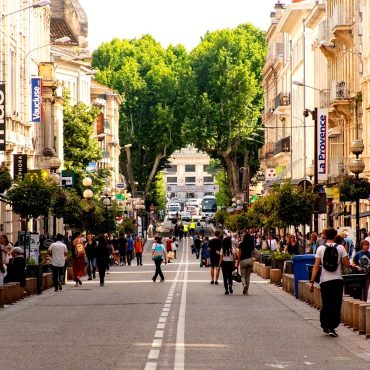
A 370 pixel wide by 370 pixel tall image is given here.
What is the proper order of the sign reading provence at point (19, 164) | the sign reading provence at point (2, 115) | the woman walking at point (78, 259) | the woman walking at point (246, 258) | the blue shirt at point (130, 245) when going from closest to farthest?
the woman walking at point (246, 258) → the sign reading provence at point (2, 115) → the woman walking at point (78, 259) → the sign reading provence at point (19, 164) → the blue shirt at point (130, 245)

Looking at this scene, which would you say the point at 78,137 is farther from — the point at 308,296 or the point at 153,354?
the point at 153,354

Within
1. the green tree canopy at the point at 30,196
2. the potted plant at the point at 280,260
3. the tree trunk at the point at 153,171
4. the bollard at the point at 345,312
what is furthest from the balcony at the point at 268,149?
the bollard at the point at 345,312

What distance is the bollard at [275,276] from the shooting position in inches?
1795

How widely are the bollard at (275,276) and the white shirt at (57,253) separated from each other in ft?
23.3

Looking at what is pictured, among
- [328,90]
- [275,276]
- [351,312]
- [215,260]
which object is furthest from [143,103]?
[351,312]

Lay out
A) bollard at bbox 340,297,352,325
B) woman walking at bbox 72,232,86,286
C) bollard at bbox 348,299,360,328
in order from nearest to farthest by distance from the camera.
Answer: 1. bollard at bbox 348,299,360,328
2. bollard at bbox 340,297,352,325
3. woman walking at bbox 72,232,86,286

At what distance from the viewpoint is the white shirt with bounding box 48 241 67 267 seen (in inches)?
1628

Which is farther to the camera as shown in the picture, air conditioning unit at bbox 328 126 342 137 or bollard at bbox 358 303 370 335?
air conditioning unit at bbox 328 126 342 137

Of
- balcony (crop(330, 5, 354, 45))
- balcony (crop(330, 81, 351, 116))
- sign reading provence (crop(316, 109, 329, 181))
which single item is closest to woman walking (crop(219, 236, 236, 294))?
sign reading provence (crop(316, 109, 329, 181))

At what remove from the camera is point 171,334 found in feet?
75.9

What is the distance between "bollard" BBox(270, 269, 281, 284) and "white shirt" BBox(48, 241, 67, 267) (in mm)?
7114

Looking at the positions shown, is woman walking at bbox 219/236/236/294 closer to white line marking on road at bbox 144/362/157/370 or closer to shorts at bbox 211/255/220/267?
shorts at bbox 211/255/220/267

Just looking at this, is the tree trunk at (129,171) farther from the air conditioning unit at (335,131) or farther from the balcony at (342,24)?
the balcony at (342,24)

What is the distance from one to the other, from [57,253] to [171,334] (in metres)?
18.5
